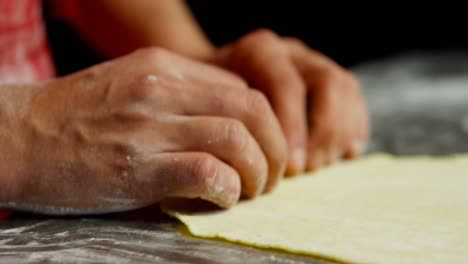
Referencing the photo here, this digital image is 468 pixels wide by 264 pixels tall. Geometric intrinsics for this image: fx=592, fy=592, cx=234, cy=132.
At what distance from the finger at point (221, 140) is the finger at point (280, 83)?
0.70 feet

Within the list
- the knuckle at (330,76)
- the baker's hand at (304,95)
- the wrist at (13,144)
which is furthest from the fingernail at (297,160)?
the wrist at (13,144)

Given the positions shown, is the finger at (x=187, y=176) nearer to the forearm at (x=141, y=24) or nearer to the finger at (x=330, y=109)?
the finger at (x=330, y=109)

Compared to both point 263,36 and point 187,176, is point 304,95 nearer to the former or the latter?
point 263,36

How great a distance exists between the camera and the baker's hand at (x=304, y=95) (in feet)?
2.72

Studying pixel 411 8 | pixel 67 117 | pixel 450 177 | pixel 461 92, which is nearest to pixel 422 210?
pixel 450 177

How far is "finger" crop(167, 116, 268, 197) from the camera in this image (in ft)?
1.93

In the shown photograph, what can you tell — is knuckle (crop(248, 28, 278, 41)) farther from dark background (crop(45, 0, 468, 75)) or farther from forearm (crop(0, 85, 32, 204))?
dark background (crop(45, 0, 468, 75))

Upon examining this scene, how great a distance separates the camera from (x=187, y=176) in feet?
1.84

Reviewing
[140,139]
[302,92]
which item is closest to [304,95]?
[302,92]

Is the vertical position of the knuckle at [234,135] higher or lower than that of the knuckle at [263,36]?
lower

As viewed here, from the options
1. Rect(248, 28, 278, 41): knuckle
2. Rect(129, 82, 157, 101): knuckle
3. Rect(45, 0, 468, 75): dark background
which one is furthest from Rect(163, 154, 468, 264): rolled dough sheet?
Rect(45, 0, 468, 75): dark background

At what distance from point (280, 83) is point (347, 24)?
1483 millimetres

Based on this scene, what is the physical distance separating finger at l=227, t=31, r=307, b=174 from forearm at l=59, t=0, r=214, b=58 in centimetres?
31

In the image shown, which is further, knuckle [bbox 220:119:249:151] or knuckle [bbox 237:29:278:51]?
knuckle [bbox 237:29:278:51]
